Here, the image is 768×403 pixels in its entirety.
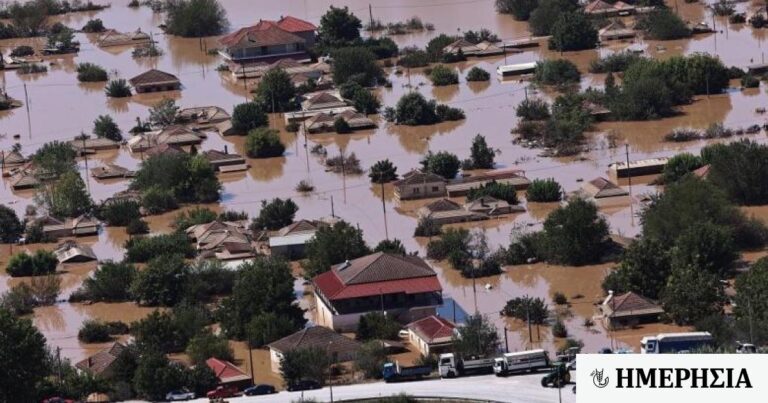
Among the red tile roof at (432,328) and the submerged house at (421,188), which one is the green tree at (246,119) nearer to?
the submerged house at (421,188)

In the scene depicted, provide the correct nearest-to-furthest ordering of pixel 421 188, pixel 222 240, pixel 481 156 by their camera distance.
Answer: pixel 222 240, pixel 421 188, pixel 481 156

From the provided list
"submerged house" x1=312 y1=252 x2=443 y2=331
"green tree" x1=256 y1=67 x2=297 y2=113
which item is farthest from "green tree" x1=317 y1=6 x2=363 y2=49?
"submerged house" x1=312 y1=252 x2=443 y2=331

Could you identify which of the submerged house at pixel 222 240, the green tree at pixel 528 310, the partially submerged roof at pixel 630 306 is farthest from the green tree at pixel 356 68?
the partially submerged roof at pixel 630 306

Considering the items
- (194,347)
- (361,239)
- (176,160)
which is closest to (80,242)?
(176,160)

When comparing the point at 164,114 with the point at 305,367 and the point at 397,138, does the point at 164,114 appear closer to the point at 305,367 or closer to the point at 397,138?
the point at 397,138

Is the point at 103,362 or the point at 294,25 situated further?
the point at 294,25

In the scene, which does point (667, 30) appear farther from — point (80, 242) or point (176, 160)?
point (80, 242)

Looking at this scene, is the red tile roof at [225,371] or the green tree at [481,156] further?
the green tree at [481,156]

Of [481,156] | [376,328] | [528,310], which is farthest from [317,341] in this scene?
[481,156]
